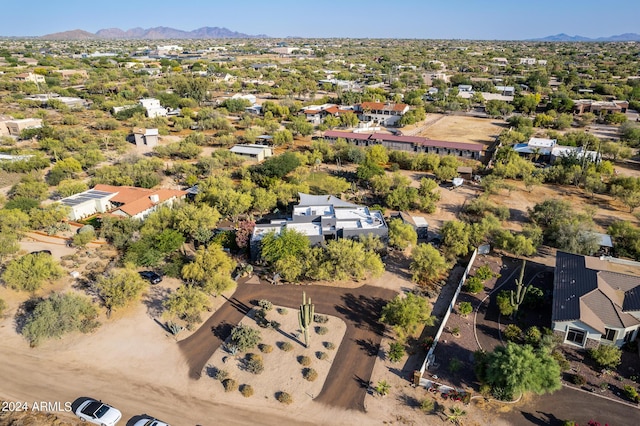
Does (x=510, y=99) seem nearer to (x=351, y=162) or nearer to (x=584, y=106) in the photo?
(x=584, y=106)

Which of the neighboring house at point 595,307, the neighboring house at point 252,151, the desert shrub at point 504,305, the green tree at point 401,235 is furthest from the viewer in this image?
the neighboring house at point 252,151

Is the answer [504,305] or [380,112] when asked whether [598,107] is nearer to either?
[380,112]

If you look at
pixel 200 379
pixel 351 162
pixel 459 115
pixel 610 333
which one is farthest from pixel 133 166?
pixel 459 115

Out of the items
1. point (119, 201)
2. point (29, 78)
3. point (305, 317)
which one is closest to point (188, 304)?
point (305, 317)

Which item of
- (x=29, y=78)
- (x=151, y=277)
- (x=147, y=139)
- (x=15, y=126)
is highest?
(x=29, y=78)

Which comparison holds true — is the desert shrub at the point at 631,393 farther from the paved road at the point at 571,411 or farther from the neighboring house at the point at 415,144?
Result: the neighboring house at the point at 415,144

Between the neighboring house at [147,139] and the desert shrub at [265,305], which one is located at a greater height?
the neighboring house at [147,139]

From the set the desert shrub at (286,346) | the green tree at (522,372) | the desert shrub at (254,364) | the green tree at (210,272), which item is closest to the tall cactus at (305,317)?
the desert shrub at (286,346)

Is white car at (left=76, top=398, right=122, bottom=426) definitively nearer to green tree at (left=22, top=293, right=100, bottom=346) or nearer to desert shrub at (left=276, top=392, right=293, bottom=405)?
green tree at (left=22, top=293, right=100, bottom=346)
